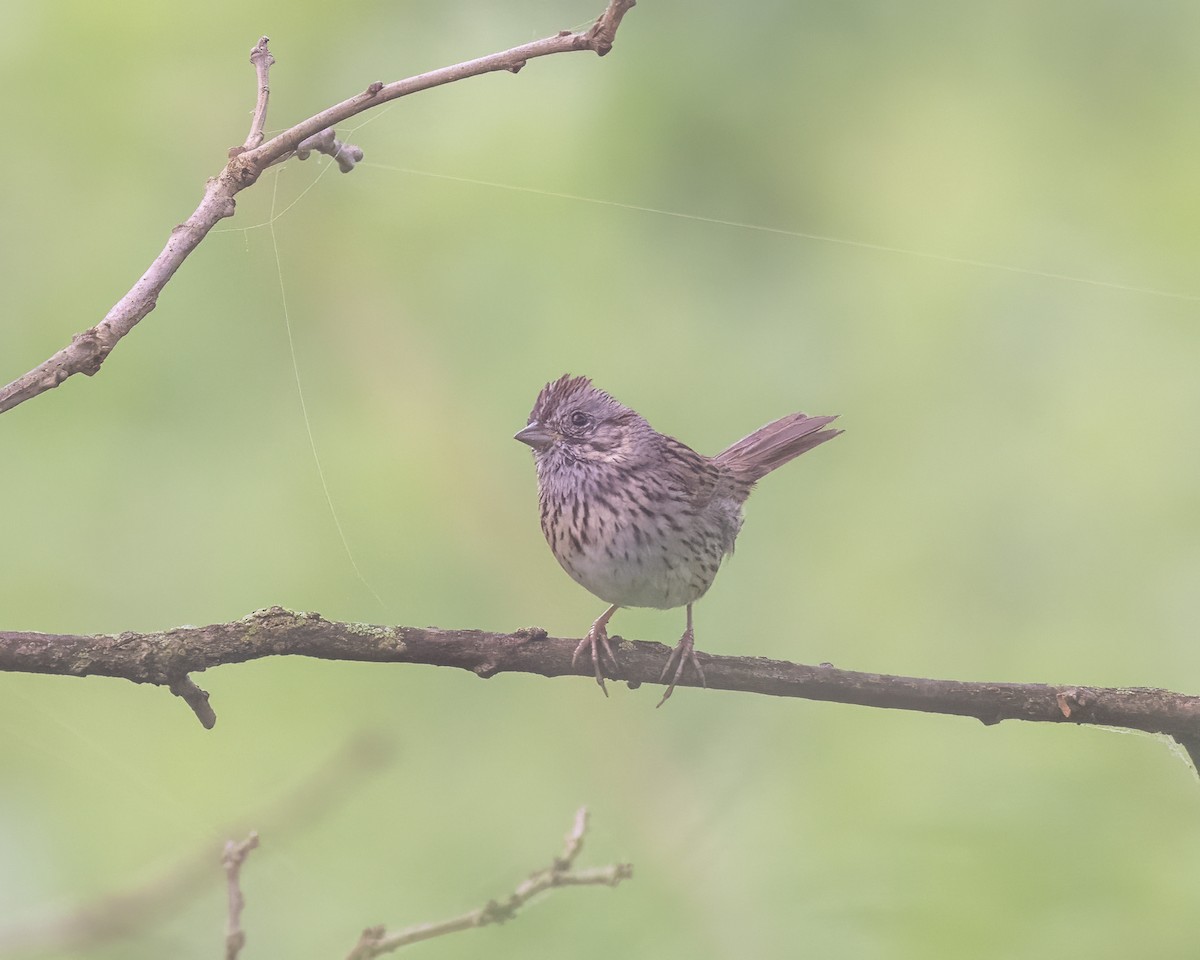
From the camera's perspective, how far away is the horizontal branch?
0.98 metres

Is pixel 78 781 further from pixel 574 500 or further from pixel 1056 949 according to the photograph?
pixel 1056 949

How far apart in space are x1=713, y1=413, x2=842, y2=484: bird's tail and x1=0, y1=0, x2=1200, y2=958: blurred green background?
108mm

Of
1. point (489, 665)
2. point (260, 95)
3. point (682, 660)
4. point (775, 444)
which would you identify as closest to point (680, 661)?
point (682, 660)

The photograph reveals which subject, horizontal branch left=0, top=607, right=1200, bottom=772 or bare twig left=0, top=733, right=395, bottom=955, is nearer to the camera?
horizontal branch left=0, top=607, right=1200, bottom=772

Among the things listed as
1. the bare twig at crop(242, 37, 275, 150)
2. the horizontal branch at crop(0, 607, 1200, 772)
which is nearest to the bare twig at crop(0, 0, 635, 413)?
the bare twig at crop(242, 37, 275, 150)

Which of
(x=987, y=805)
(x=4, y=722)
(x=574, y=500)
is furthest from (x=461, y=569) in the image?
(x=987, y=805)

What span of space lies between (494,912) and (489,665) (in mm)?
271

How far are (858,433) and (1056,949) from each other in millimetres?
740

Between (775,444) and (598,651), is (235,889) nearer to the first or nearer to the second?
(598,651)

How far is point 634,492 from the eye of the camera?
1526 mm

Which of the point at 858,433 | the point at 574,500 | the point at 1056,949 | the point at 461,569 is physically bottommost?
the point at 1056,949

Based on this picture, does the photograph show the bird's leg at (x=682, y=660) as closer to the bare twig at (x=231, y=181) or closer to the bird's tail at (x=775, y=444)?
the bird's tail at (x=775, y=444)

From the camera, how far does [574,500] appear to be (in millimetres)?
1532

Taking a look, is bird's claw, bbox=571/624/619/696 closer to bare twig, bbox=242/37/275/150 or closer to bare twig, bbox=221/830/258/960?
bare twig, bbox=221/830/258/960
